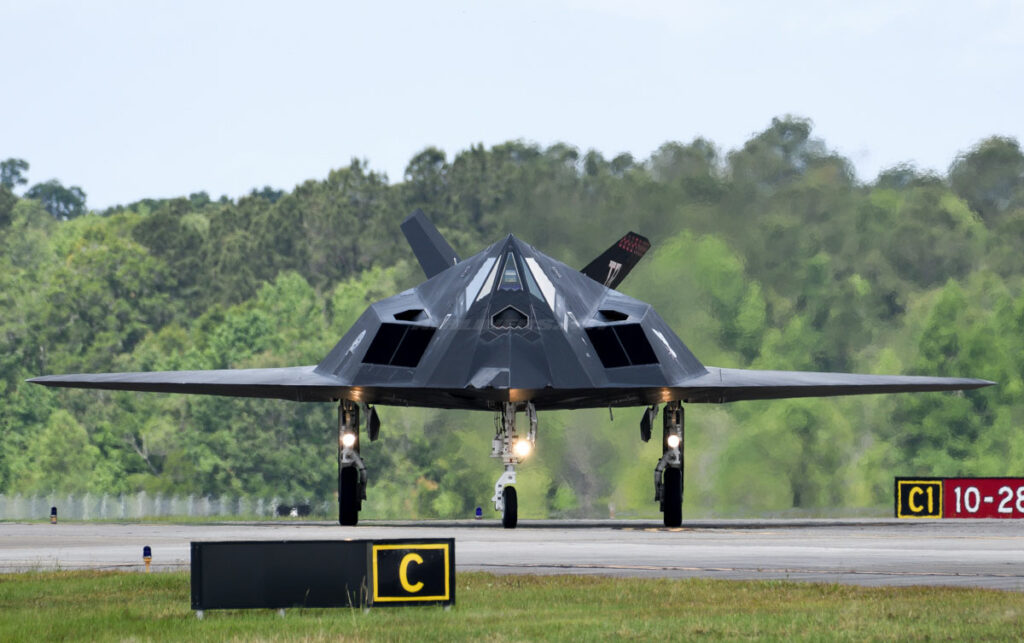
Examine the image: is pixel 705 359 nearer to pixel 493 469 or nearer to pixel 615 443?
pixel 615 443

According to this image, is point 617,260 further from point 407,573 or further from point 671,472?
point 407,573

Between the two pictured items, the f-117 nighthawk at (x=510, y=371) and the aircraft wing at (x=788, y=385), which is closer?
the f-117 nighthawk at (x=510, y=371)

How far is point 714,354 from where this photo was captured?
5528cm

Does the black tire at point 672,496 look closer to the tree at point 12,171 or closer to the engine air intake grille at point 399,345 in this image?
the engine air intake grille at point 399,345

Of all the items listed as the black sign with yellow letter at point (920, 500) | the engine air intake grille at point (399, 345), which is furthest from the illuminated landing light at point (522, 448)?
the black sign with yellow letter at point (920, 500)

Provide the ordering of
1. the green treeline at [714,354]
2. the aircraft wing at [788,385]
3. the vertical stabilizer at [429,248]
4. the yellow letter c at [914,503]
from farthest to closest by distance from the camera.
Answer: the green treeline at [714,354], the yellow letter c at [914,503], the vertical stabilizer at [429,248], the aircraft wing at [788,385]

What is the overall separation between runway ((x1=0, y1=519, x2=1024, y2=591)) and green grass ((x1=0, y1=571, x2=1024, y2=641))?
1442mm

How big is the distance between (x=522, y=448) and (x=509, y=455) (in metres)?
0.36

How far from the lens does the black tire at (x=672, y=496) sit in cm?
3036

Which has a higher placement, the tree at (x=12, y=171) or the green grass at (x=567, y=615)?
the tree at (x=12, y=171)

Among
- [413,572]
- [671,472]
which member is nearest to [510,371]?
[671,472]

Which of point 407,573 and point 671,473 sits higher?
point 407,573

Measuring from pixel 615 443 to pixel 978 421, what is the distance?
1539 centimetres

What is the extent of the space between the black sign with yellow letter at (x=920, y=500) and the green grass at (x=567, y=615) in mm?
22749
